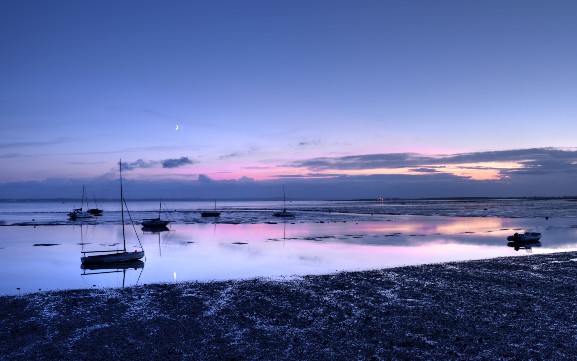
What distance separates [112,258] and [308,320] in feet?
74.8

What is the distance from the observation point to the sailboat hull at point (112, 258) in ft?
109

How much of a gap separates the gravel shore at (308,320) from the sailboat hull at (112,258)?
430 inches

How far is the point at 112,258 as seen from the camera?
3406 centimetres

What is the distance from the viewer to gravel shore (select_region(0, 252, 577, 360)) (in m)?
13.1

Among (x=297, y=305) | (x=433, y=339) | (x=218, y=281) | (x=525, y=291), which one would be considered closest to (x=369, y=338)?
(x=433, y=339)

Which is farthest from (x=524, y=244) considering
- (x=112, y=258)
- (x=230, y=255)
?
(x=112, y=258)

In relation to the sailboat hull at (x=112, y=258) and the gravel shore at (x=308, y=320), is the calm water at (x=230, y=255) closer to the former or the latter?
the sailboat hull at (x=112, y=258)

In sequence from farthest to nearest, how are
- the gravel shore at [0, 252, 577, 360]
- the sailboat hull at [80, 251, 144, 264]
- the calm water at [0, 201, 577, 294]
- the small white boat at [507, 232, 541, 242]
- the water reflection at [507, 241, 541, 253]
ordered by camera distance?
the small white boat at [507, 232, 541, 242], the water reflection at [507, 241, 541, 253], the sailboat hull at [80, 251, 144, 264], the calm water at [0, 201, 577, 294], the gravel shore at [0, 252, 577, 360]

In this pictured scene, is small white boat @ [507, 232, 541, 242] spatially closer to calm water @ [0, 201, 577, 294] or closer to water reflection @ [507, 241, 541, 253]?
water reflection @ [507, 241, 541, 253]

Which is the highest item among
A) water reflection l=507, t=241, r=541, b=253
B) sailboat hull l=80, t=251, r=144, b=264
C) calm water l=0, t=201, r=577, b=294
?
sailboat hull l=80, t=251, r=144, b=264

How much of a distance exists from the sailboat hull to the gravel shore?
10.9 m

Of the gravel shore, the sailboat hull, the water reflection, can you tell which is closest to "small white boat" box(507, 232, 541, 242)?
the water reflection

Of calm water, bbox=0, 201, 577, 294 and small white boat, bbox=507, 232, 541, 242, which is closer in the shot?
calm water, bbox=0, 201, 577, 294

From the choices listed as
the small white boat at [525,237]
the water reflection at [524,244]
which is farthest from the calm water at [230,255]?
the small white boat at [525,237]
